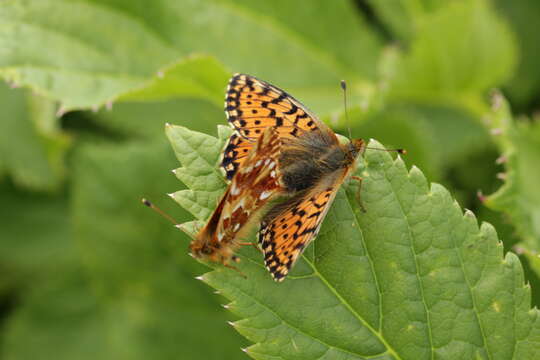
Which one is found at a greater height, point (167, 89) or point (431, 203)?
point (431, 203)

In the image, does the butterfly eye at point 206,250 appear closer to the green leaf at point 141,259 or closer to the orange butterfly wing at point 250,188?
the orange butterfly wing at point 250,188

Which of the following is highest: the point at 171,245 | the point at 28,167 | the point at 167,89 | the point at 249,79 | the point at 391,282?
the point at 249,79

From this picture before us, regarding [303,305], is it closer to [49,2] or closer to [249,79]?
[249,79]

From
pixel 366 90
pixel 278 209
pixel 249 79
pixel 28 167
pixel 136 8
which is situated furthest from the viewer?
pixel 366 90

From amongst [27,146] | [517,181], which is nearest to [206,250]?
[517,181]

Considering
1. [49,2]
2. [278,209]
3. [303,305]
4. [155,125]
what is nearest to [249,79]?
[278,209]

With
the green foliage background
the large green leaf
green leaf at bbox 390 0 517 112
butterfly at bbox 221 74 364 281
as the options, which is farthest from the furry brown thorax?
green leaf at bbox 390 0 517 112

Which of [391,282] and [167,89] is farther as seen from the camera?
[167,89]
